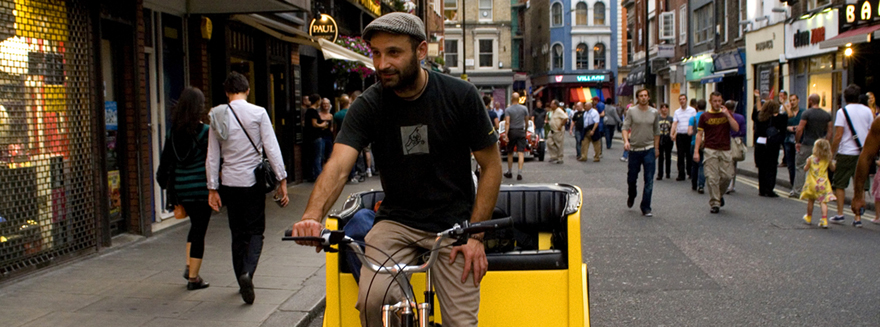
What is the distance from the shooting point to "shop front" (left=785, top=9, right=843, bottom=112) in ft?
70.8

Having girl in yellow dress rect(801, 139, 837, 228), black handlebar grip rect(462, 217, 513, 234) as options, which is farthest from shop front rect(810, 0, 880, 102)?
black handlebar grip rect(462, 217, 513, 234)

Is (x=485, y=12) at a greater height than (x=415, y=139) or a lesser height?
greater

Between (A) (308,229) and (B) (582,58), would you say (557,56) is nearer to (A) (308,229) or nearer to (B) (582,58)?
A: (B) (582,58)

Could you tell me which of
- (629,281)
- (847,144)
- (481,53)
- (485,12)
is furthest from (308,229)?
(481,53)

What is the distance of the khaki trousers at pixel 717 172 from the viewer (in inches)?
455

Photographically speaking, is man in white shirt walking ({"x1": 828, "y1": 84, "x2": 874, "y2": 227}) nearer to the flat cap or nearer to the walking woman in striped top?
the walking woman in striped top

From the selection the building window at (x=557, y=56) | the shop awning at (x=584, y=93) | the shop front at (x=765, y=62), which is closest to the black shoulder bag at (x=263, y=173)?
the shop front at (x=765, y=62)

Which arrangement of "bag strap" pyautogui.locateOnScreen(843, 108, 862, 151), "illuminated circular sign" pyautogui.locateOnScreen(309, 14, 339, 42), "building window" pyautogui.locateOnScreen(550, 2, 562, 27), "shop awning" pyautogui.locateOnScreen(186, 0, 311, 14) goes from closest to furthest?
1. "bag strap" pyautogui.locateOnScreen(843, 108, 862, 151)
2. "shop awning" pyautogui.locateOnScreen(186, 0, 311, 14)
3. "illuminated circular sign" pyautogui.locateOnScreen(309, 14, 339, 42)
4. "building window" pyautogui.locateOnScreen(550, 2, 562, 27)

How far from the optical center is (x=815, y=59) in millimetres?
23203

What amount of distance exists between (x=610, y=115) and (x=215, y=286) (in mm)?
23236

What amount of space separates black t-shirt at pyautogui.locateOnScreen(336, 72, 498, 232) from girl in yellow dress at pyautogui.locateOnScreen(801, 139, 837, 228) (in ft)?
26.2

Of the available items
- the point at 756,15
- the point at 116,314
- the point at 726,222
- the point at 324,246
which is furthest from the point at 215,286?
the point at 756,15

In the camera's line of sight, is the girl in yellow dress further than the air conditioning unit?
No

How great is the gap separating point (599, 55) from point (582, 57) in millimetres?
1243
